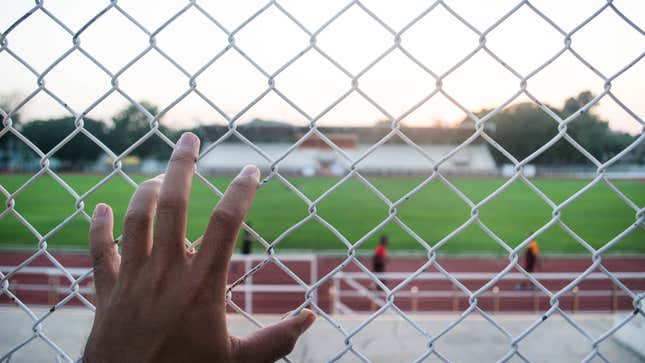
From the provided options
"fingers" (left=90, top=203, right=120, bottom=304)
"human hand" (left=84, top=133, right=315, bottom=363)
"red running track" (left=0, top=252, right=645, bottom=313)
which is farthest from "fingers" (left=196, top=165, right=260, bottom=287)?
"red running track" (left=0, top=252, right=645, bottom=313)

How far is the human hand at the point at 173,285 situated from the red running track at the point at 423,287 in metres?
6.29

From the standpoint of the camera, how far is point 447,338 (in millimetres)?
2461

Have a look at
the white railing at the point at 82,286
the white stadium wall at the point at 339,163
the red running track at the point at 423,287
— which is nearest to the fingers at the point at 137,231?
the white railing at the point at 82,286

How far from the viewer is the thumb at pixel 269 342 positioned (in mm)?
979

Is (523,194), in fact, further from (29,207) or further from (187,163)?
(187,163)

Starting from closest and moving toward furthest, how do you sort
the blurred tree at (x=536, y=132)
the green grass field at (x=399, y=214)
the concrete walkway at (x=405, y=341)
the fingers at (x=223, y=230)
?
the fingers at (x=223, y=230)
the blurred tree at (x=536, y=132)
the concrete walkway at (x=405, y=341)
the green grass field at (x=399, y=214)

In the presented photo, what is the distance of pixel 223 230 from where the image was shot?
0.93 metres

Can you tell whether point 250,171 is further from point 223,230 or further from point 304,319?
point 304,319

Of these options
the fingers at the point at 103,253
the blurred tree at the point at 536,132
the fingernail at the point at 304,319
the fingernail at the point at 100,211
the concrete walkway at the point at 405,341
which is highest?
the blurred tree at the point at 536,132

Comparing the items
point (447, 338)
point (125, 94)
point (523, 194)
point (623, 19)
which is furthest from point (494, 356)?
point (523, 194)

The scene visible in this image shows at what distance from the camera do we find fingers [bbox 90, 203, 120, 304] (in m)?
1.04

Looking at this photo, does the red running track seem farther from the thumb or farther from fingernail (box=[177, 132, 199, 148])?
fingernail (box=[177, 132, 199, 148])

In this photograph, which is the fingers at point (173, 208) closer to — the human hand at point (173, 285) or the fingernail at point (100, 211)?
the human hand at point (173, 285)

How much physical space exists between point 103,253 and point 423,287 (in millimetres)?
10842
